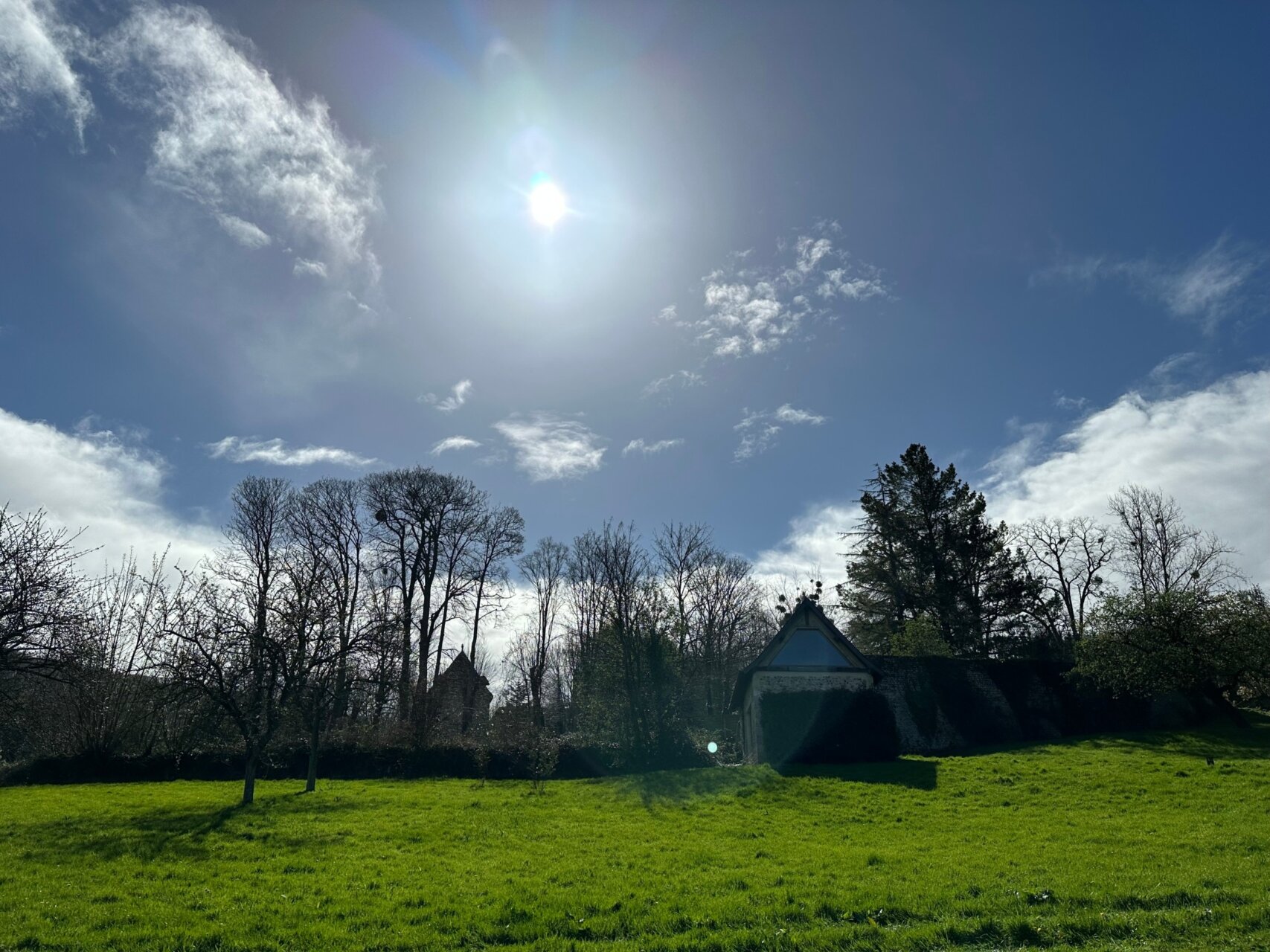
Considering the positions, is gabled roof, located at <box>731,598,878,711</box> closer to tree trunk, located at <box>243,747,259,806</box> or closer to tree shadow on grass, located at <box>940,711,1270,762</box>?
tree shadow on grass, located at <box>940,711,1270,762</box>

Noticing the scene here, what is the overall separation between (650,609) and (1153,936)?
24.9 m

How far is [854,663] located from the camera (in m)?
28.1

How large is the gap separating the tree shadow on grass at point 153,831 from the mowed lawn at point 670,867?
9 centimetres

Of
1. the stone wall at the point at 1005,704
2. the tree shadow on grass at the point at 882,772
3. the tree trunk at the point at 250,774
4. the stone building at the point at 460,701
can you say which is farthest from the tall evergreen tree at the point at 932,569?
the tree trunk at the point at 250,774

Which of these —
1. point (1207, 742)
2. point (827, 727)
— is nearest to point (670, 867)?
point (827, 727)

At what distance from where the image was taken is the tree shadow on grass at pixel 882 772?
2091 centimetres

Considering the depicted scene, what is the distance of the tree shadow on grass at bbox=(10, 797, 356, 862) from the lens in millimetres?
11984

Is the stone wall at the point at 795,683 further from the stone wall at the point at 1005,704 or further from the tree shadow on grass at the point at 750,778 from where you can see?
the stone wall at the point at 1005,704

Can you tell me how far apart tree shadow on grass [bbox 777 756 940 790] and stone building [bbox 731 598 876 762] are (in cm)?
275

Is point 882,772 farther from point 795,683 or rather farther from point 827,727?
point 795,683

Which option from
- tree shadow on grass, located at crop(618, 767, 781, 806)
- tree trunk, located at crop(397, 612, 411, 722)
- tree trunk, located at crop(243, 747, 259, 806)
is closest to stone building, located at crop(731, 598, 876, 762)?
tree shadow on grass, located at crop(618, 767, 781, 806)

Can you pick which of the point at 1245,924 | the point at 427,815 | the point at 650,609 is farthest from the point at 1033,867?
the point at 650,609

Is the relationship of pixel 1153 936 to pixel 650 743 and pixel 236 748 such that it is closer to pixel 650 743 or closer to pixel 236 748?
pixel 650 743

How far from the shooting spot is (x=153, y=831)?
46.6 ft
